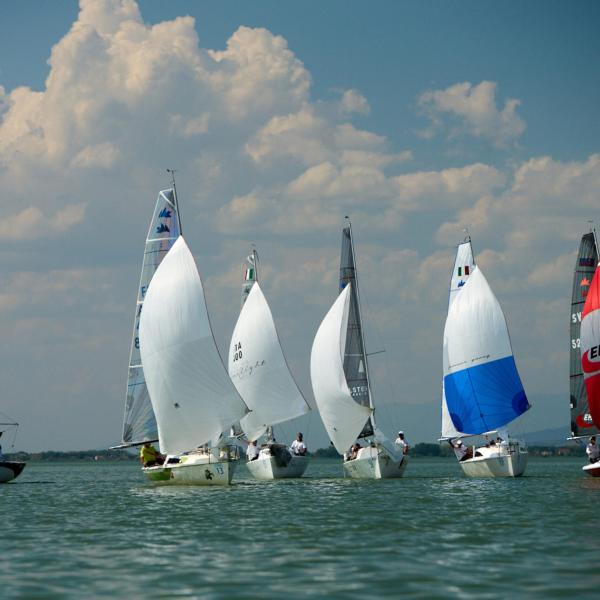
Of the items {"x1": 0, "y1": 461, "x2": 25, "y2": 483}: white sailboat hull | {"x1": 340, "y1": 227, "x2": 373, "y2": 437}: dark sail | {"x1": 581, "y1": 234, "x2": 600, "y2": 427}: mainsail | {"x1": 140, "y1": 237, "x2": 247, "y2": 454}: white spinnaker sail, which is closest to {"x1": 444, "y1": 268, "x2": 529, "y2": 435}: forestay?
{"x1": 340, "y1": 227, "x2": 373, "y2": 437}: dark sail

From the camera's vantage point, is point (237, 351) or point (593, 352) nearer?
point (593, 352)

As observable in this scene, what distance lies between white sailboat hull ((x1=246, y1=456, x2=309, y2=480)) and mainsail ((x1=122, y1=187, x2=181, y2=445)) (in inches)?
417

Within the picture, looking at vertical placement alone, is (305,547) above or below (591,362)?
below

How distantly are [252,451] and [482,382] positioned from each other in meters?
13.9

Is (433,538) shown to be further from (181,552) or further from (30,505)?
(30,505)

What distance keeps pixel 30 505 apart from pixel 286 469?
22613 millimetres

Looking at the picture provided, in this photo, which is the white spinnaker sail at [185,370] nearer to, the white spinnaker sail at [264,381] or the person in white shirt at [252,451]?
the white spinnaker sail at [264,381]

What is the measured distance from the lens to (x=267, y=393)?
197 feet

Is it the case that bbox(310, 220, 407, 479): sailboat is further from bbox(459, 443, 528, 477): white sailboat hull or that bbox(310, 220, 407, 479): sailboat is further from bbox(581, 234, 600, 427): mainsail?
bbox(581, 234, 600, 427): mainsail

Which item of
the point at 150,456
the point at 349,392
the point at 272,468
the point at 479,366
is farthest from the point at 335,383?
the point at 150,456

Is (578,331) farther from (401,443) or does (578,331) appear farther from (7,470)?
(7,470)

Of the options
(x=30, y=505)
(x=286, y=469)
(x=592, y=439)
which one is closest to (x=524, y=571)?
(x=30, y=505)

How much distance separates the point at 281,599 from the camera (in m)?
16.8

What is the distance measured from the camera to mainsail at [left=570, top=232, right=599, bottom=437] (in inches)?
2238
